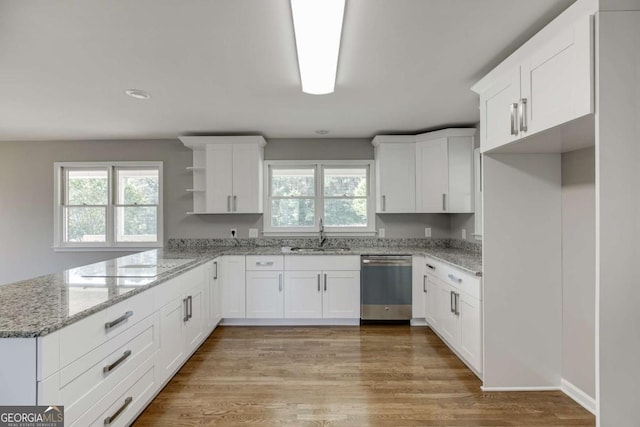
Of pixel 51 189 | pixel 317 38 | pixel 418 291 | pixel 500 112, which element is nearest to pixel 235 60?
pixel 317 38

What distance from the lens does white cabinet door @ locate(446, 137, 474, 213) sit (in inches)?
140

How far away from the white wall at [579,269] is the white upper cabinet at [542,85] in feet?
1.94

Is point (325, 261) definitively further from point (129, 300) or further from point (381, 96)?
point (129, 300)

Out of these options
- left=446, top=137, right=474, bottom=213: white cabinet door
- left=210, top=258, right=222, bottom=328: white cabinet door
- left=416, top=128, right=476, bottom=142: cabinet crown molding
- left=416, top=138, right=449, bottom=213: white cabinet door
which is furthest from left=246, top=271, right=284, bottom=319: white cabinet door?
left=416, top=128, right=476, bottom=142: cabinet crown molding

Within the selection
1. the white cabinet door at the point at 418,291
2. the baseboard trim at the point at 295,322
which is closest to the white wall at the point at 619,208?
the white cabinet door at the point at 418,291

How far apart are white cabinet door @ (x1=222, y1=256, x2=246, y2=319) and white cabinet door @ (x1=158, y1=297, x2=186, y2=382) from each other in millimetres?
1007

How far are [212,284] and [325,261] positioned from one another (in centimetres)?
126

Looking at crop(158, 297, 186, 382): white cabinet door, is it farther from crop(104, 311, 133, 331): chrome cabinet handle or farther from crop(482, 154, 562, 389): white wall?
crop(482, 154, 562, 389): white wall

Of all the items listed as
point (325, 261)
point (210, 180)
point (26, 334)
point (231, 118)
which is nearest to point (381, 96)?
point (231, 118)

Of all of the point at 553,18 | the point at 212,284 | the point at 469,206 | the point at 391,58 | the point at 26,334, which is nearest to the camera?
the point at 26,334

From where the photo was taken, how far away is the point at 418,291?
3506 millimetres

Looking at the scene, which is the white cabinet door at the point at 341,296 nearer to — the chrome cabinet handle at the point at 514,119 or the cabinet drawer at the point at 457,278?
the cabinet drawer at the point at 457,278

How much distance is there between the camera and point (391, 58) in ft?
6.73

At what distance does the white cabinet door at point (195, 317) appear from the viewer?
2611 mm
